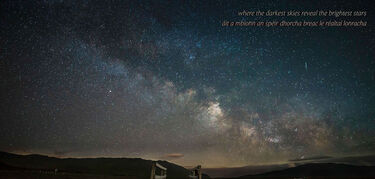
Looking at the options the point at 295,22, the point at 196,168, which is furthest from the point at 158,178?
the point at 295,22

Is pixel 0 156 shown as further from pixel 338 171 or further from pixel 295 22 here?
pixel 338 171

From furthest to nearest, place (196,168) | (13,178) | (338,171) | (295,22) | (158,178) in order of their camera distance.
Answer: (338,171) → (13,178) → (295,22) → (196,168) → (158,178)

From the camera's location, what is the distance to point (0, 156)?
19600 centimetres

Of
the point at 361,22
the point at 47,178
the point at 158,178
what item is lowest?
the point at 47,178

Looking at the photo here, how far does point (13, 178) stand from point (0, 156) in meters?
229

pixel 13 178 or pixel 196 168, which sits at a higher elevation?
pixel 196 168

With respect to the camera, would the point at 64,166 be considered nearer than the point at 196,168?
No

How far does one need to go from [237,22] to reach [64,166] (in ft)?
747

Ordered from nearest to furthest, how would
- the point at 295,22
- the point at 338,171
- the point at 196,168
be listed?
the point at 196,168
the point at 295,22
the point at 338,171

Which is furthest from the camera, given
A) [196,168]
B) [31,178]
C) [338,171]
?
[338,171]

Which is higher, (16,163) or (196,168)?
(196,168)

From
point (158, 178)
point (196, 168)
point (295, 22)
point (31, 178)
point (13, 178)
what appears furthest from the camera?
point (31, 178)

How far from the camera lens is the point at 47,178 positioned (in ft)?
108

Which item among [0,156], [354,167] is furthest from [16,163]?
[354,167]
